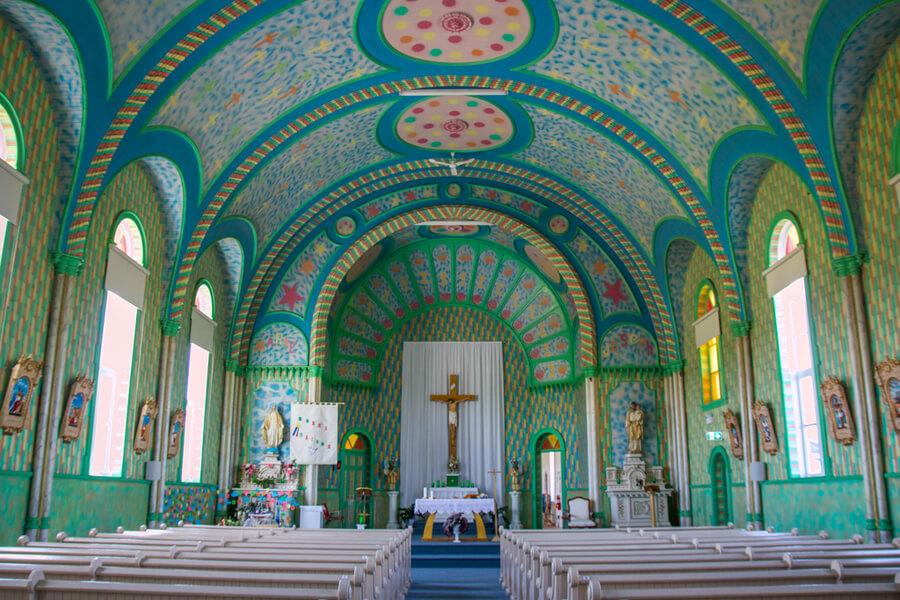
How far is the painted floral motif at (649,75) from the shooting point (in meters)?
13.0

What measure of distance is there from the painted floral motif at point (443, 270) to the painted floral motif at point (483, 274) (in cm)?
86

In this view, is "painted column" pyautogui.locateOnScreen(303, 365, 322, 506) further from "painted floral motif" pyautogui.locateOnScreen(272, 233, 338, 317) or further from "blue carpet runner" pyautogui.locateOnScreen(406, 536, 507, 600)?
"blue carpet runner" pyautogui.locateOnScreen(406, 536, 507, 600)

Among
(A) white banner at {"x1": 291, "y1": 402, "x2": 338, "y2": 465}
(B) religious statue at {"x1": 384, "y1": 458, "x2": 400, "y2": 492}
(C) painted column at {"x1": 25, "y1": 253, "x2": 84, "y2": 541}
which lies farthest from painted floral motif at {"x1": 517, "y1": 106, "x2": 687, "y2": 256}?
(B) religious statue at {"x1": 384, "y1": 458, "x2": 400, "y2": 492}

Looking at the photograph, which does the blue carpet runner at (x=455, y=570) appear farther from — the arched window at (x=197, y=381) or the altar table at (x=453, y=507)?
the arched window at (x=197, y=381)

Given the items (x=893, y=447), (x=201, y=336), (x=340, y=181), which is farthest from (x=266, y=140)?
(x=893, y=447)

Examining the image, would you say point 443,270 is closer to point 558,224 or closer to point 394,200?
point 394,200

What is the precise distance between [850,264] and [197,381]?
13973 mm

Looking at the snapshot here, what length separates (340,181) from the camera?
65.4ft

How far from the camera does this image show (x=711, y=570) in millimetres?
6648

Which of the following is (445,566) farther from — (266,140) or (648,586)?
(648,586)

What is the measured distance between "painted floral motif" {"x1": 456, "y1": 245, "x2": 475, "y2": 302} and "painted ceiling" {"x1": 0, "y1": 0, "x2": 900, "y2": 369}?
100cm

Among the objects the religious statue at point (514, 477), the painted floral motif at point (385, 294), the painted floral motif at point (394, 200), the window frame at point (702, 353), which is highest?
the painted floral motif at point (394, 200)

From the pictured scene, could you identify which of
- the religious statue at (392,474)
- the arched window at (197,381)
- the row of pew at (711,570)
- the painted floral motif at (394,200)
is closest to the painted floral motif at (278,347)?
the arched window at (197,381)

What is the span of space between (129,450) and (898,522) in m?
12.7
